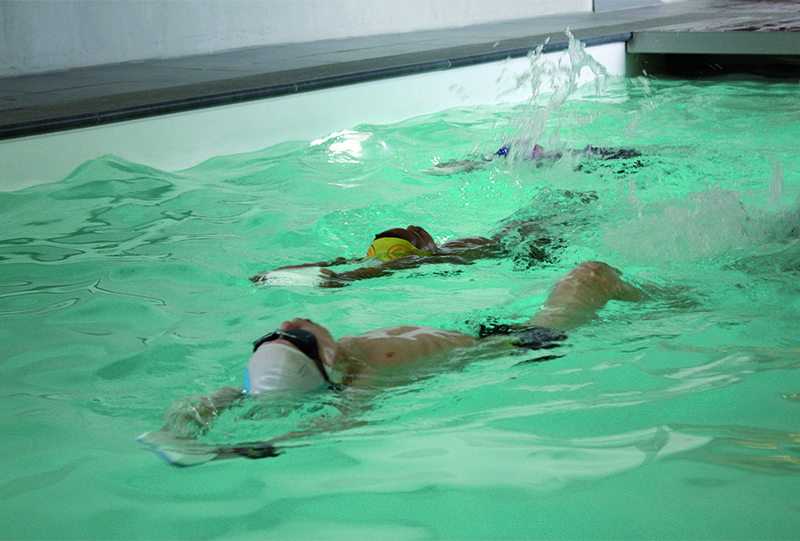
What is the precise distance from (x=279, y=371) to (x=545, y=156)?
110 inches

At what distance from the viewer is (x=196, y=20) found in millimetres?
7121

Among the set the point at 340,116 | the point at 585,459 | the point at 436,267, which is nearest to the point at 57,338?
the point at 436,267

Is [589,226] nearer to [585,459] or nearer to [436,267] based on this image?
[436,267]

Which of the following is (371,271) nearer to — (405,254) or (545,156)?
(405,254)

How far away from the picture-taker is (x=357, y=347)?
1.79 m

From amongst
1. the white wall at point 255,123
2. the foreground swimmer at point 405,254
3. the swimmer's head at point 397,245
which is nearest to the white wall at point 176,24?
the white wall at point 255,123

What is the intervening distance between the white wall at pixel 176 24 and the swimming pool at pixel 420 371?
258 centimetres

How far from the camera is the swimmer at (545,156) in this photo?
407 cm

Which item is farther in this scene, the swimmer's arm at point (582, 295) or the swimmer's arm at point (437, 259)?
the swimmer's arm at point (437, 259)

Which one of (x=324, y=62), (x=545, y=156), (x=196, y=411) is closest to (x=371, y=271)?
(x=196, y=411)

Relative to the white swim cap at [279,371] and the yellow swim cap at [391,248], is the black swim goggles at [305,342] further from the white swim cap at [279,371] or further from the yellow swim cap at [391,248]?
the yellow swim cap at [391,248]

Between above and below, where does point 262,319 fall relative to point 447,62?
below

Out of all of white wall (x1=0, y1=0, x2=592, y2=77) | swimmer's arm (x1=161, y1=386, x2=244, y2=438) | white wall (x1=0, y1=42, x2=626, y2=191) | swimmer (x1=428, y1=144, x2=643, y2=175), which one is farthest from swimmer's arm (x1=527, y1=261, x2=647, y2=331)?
white wall (x1=0, y1=0, x2=592, y2=77)

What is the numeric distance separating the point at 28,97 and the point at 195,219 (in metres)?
2.12
